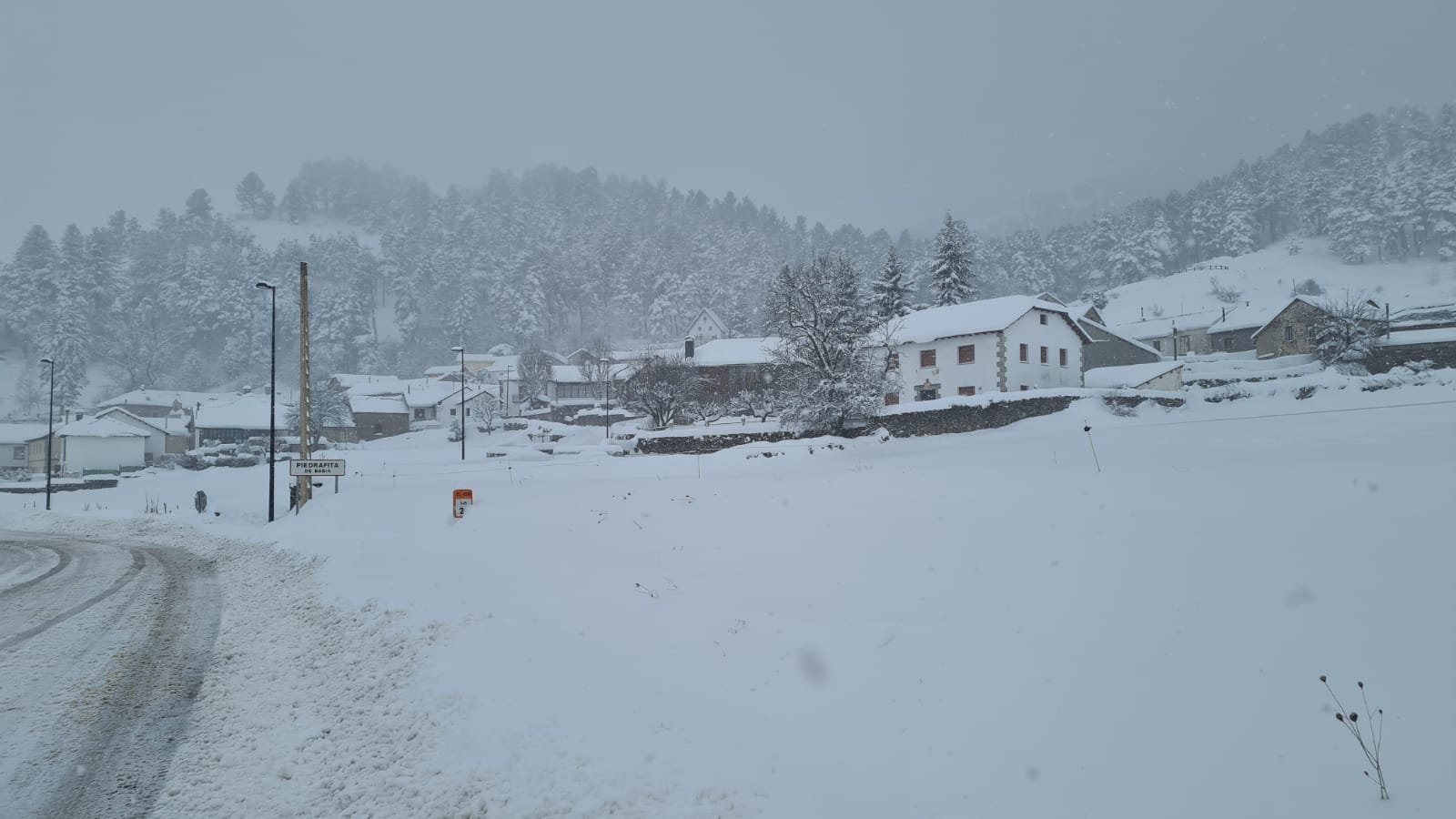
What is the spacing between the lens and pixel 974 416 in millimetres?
34375

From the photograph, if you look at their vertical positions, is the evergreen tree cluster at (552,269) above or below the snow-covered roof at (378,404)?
above

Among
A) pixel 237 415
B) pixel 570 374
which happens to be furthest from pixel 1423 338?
pixel 237 415

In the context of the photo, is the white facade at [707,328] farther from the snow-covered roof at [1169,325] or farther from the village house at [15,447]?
the village house at [15,447]

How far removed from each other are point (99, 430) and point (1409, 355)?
10193 centimetres

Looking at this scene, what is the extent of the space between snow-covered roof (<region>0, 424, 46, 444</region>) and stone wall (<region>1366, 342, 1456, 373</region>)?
361 ft

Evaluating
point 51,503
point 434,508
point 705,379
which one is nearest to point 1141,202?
point 705,379

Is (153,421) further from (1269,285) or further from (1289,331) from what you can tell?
(1269,285)

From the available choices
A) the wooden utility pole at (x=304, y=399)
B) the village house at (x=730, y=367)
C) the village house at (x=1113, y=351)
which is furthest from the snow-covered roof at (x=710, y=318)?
the wooden utility pole at (x=304, y=399)

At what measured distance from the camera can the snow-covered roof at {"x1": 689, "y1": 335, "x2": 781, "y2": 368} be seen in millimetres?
70875

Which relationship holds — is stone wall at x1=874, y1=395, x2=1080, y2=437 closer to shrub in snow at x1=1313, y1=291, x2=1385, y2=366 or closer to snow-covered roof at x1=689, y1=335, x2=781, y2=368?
shrub in snow at x1=1313, y1=291, x2=1385, y2=366

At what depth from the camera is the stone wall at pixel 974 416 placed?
33312mm

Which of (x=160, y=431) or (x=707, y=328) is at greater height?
(x=707, y=328)

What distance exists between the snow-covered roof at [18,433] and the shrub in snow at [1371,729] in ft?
315

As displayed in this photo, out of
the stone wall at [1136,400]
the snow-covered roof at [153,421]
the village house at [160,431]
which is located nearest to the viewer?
the stone wall at [1136,400]
